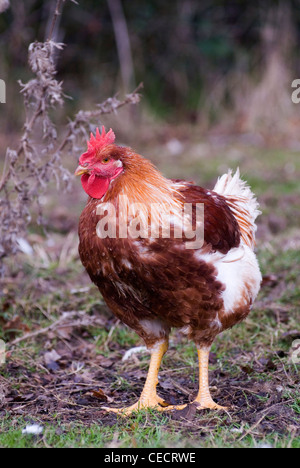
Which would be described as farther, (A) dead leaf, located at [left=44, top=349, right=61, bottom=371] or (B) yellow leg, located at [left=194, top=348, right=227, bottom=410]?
(A) dead leaf, located at [left=44, top=349, right=61, bottom=371]

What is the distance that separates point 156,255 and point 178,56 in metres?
10.8

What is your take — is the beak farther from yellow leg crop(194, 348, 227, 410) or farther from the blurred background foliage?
the blurred background foliage

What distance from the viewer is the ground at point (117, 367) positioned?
3533mm

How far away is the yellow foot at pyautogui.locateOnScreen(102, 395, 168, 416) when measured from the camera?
396 cm

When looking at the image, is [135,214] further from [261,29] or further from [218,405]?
[261,29]

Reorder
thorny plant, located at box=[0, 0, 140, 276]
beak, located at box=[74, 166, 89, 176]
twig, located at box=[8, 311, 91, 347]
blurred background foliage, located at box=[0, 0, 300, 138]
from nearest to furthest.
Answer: beak, located at box=[74, 166, 89, 176], thorny plant, located at box=[0, 0, 140, 276], twig, located at box=[8, 311, 91, 347], blurred background foliage, located at box=[0, 0, 300, 138]

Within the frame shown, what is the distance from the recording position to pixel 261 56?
13.1 meters

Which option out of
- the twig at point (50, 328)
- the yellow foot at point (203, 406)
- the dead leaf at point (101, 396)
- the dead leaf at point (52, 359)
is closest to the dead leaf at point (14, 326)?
the twig at point (50, 328)

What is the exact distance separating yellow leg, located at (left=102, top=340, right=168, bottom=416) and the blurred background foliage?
8939 mm

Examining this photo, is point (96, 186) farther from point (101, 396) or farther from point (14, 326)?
point (14, 326)

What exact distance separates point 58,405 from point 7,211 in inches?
72.6

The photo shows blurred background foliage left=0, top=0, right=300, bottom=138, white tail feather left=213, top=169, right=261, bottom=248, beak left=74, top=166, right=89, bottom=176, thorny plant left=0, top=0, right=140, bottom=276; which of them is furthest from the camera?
blurred background foliage left=0, top=0, right=300, bottom=138

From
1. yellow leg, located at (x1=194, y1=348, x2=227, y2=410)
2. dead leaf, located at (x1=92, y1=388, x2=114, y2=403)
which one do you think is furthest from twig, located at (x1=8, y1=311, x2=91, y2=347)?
yellow leg, located at (x1=194, y1=348, x2=227, y2=410)
